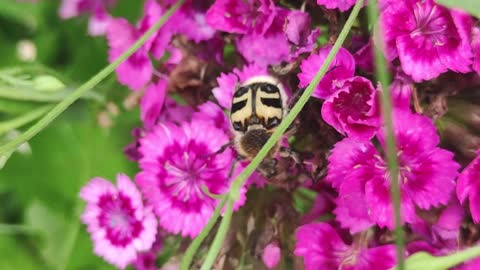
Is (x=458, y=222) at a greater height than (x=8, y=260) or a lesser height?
lesser

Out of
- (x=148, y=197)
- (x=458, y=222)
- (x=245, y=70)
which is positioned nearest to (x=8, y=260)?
(x=148, y=197)

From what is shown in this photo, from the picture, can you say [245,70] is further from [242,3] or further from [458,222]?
[458,222]

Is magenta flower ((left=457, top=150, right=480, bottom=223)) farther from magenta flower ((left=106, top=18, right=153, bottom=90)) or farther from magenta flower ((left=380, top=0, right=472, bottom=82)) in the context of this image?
magenta flower ((left=106, top=18, right=153, bottom=90))

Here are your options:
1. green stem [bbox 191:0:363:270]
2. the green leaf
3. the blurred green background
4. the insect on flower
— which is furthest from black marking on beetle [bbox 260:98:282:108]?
the blurred green background

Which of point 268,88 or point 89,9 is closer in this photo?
point 268,88

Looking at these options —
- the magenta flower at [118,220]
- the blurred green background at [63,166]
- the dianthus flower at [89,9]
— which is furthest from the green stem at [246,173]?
the dianthus flower at [89,9]

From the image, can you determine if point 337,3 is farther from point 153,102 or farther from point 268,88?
point 153,102

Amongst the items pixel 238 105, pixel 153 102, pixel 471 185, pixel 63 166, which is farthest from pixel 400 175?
pixel 63 166

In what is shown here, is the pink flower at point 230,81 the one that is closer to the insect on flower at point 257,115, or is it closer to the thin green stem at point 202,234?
the insect on flower at point 257,115
